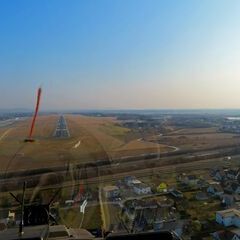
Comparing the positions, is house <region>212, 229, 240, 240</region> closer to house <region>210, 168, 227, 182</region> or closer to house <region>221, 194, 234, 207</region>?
house <region>221, 194, 234, 207</region>

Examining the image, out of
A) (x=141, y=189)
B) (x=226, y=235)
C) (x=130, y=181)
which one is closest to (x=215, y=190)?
(x=141, y=189)

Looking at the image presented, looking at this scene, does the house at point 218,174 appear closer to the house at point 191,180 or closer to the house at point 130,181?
the house at point 191,180

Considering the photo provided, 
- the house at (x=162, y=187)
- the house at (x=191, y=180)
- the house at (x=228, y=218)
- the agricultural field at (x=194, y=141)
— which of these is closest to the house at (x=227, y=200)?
the house at (x=228, y=218)

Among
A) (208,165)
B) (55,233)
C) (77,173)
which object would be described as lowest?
(208,165)

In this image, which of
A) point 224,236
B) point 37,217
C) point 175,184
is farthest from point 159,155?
point 37,217

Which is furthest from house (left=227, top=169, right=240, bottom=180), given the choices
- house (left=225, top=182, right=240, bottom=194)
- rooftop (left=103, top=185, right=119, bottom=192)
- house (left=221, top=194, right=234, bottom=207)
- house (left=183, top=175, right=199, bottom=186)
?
rooftop (left=103, top=185, right=119, bottom=192)

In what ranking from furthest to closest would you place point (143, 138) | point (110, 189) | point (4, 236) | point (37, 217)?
1. point (143, 138)
2. point (110, 189)
3. point (37, 217)
4. point (4, 236)

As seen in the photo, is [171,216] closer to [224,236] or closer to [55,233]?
[224,236]
